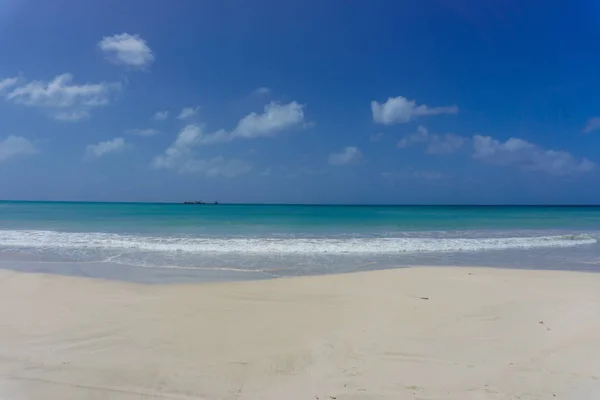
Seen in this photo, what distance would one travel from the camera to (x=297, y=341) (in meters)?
4.54

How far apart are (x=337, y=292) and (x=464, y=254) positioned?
26.1 feet

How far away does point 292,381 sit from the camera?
3564 mm

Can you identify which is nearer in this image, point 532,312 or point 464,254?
point 532,312

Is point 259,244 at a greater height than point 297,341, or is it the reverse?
point 259,244

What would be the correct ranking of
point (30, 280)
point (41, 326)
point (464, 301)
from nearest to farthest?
point (41, 326)
point (464, 301)
point (30, 280)

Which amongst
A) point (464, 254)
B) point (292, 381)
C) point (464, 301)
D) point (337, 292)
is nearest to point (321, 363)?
point (292, 381)

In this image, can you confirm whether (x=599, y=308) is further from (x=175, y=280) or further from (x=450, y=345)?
(x=175, y=280)

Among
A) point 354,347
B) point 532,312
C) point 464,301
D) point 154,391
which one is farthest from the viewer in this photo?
point 464,301

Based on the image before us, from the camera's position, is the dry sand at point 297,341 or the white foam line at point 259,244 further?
the white foam line at point 259,244

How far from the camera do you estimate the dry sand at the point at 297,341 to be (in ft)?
11.3

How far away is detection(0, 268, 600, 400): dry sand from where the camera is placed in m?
3.46

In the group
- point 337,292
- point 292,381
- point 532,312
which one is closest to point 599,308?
point 532,312

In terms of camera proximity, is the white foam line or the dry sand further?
the white foam line

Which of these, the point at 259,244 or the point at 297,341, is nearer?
the point at 297,341
